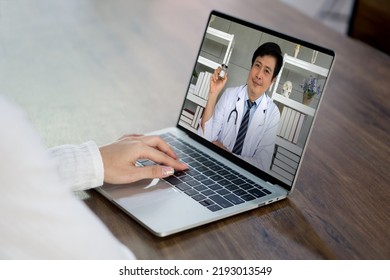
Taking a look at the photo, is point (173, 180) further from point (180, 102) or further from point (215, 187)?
point (180, 102)

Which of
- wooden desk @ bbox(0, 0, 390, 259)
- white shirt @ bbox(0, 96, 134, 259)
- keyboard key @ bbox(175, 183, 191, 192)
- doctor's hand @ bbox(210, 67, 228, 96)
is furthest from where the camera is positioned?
doctor's hand @ bbox(210, 67, 228, 96)

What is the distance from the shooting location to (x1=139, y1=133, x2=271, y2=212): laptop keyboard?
3.67ft

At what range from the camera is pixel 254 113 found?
1208 mm

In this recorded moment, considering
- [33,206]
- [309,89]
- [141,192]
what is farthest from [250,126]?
[33,206]

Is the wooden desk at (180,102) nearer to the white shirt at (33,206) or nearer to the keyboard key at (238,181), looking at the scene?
the keyboard key at (238,181)

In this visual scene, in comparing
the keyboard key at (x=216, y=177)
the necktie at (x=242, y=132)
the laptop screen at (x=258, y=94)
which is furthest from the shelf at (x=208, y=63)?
the keyboard key at (x=216, y=177)

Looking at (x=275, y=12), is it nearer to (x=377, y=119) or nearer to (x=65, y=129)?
(x=377, y=119)

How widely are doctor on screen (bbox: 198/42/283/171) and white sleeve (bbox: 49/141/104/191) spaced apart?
0.86 ft

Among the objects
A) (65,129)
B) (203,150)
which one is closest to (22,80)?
(65,129)

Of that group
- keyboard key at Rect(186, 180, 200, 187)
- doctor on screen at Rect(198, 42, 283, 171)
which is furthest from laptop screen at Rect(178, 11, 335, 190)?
keyboard key at Rect(186, 180, 200, 187)

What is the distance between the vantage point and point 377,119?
1524 mm

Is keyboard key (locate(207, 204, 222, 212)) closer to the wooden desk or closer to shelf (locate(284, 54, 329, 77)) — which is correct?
the wooden desk

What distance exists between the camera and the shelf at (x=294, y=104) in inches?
45.7

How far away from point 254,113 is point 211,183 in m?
0.15
